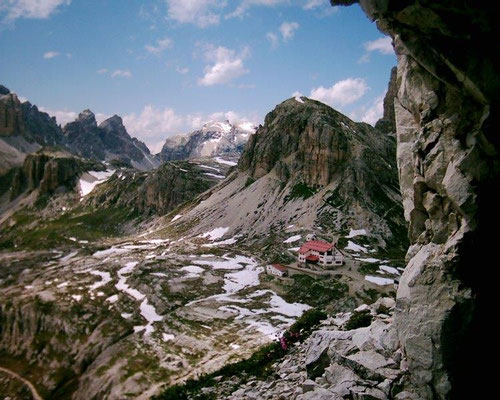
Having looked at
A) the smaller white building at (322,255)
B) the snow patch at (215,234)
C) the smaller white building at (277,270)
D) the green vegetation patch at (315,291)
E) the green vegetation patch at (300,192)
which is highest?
the green vegetation patch at (300,192)

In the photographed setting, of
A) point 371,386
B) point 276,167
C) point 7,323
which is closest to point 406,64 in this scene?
point 371,386

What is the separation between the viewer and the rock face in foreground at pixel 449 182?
1589cm

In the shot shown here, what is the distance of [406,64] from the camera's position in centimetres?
2027

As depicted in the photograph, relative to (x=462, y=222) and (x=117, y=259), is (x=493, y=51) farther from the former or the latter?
(x=117, y=259)

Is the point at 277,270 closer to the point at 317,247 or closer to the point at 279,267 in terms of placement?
the point at 279,267

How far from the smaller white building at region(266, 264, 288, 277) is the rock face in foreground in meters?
74.8

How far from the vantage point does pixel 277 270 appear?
95125 millimetres

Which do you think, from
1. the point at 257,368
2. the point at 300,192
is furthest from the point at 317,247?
the point at 257,368

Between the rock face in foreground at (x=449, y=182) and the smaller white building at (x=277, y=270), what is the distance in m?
74.8

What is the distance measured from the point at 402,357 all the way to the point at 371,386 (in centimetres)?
221

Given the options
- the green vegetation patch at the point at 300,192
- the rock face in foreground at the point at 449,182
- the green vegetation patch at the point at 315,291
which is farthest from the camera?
the green vegetation patch at the point at 300,192

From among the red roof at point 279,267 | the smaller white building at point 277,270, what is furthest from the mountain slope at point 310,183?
the smaller white building at point 277,270

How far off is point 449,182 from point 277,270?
79210 millimetres

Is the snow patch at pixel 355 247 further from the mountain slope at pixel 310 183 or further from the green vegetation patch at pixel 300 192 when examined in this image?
the green vegetation patch at pixel 300 192
